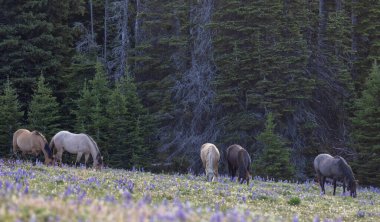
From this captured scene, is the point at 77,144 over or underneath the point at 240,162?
over

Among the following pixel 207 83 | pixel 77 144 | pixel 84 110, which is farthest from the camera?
pixel 207 83

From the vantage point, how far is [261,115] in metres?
34.4

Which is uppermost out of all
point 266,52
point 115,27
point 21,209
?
point 115,27

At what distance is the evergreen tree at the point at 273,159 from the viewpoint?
2850 centimetres

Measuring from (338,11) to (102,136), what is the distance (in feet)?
67.7

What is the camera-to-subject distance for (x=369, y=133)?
31.3m

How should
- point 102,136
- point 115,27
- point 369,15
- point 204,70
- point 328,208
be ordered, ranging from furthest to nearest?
point 115,27, point 369,15, point 204,70, point 102,136, point 328,208

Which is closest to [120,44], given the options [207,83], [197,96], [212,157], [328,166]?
[197,96]

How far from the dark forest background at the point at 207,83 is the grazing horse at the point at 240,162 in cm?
850

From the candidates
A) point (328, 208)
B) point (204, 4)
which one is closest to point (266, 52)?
point (204, 4)

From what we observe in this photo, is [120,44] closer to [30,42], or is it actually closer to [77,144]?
[30,42]

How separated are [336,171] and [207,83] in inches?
753

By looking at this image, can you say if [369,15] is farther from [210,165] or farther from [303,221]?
[303,221]

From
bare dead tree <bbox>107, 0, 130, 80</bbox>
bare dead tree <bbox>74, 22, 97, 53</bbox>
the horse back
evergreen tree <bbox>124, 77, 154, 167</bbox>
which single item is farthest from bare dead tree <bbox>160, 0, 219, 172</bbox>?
the horse back
